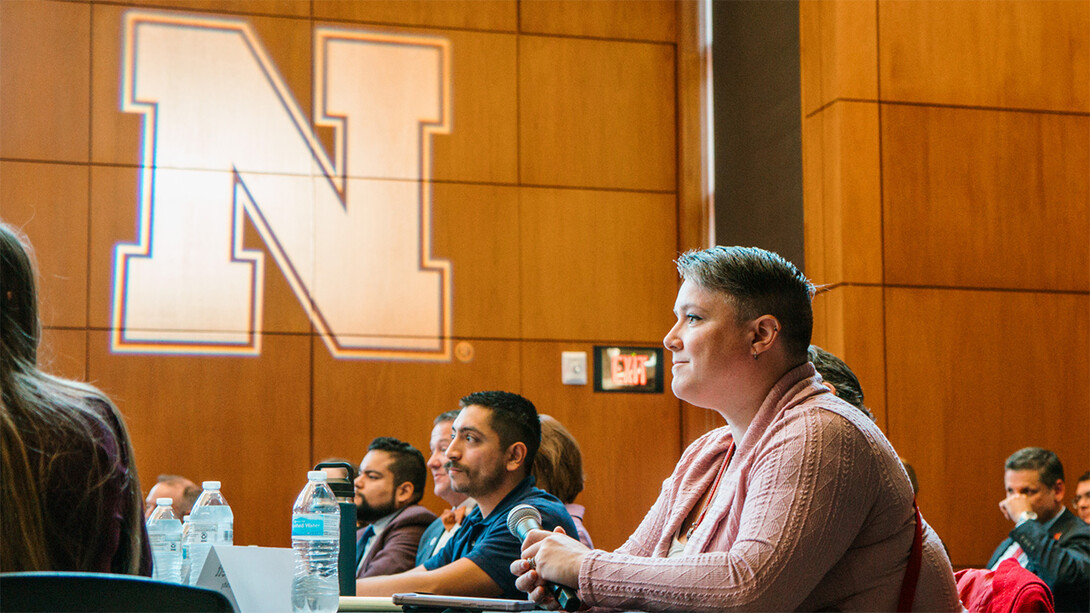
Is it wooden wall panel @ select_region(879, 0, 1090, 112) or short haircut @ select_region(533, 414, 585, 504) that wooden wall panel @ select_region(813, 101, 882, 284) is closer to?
wooden wall panel @ select_region(879, 0, 1090, 112)

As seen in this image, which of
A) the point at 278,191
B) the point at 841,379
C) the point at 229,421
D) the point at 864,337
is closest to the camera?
the point at 841,379

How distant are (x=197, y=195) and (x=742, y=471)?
4.10 m

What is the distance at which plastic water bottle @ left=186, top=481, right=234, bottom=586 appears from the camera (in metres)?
2.06

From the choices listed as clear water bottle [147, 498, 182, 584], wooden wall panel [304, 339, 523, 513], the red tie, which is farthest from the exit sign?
clear water bottle [147, 498, 182, 584]

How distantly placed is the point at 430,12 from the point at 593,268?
1509mm

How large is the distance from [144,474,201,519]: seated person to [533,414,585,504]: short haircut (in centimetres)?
183

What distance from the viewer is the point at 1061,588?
12.4ft

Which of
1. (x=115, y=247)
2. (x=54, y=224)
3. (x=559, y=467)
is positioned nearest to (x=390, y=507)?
(x=559, y=467)

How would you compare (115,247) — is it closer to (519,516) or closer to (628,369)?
(628,369)

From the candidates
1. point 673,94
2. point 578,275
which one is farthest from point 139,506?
point 673,94

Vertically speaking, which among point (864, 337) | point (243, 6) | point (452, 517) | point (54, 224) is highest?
Answer: point (243, 6)

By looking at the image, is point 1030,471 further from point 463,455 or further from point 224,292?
point 224,292

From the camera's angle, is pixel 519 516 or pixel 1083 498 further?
pixel 1083 498

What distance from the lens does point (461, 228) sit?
5.53m
